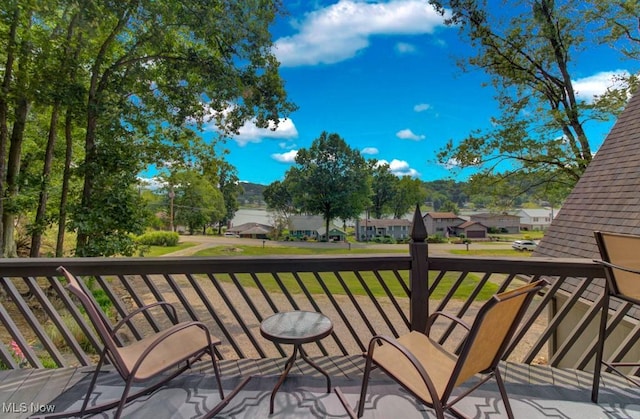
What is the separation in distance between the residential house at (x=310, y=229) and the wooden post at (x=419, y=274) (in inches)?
1260

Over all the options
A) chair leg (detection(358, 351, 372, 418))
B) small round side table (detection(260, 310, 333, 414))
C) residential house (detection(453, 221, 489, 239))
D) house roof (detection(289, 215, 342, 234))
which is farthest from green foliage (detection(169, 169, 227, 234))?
chair leg (detection(358, 351, 372, 418))

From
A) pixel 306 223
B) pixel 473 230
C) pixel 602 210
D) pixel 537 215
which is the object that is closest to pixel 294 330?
pixel 602 210

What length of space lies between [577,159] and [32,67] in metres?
14.5

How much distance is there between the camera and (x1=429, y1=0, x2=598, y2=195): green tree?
9.75 meters

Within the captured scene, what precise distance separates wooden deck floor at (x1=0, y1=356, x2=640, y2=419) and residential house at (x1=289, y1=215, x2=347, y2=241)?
31953 mm

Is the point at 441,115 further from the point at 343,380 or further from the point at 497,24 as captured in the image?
the point at 343,380

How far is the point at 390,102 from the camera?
49.5 feet

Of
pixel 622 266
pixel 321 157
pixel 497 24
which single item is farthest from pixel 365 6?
pixel 321 157

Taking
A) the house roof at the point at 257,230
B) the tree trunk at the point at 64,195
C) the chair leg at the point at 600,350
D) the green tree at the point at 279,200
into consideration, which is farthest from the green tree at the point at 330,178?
the chair leg at the point at 600,350

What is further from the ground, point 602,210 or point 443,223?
point 602,210

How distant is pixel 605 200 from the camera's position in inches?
197

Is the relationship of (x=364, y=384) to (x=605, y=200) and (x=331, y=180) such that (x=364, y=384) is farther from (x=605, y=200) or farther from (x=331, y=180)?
(x=331, y=180)

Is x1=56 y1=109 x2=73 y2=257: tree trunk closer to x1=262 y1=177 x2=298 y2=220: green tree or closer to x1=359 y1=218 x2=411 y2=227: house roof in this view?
x1=262 y1=177 x2=298 y2=220: green tree

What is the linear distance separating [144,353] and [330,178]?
28981mm
